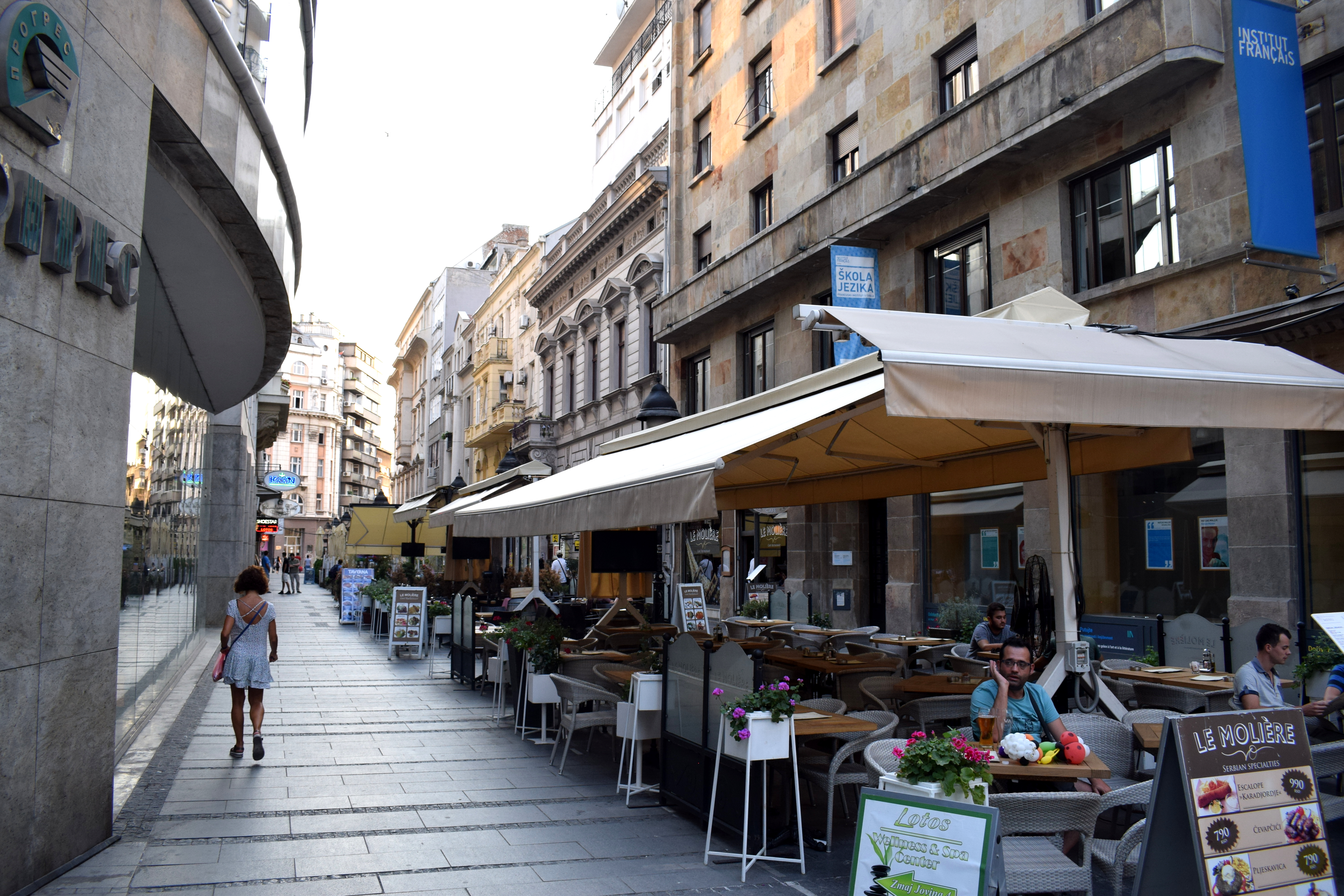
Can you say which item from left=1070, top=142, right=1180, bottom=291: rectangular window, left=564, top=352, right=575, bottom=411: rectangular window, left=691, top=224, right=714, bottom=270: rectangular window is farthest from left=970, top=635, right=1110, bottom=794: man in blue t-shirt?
left=564, top=352, right=575, bottom=411: rectangular window

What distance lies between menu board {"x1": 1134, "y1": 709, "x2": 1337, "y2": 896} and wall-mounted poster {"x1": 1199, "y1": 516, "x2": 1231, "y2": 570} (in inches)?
317

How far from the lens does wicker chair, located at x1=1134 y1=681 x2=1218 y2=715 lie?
761cm

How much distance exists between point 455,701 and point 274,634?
13.6 ft

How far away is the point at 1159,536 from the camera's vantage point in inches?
499

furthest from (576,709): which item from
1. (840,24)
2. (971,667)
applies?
(840,24)

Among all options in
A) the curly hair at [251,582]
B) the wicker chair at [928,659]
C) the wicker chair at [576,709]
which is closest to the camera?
the wicker chair at [576,709]

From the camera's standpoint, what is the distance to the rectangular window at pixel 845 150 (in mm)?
19422

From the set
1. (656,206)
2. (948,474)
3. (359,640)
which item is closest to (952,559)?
(948,474)

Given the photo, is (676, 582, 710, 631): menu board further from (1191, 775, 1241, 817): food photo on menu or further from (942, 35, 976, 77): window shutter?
(1191, 775, 1241, 817): food photo on menu

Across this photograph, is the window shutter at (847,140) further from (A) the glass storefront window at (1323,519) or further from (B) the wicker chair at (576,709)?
(B) the wicker chair at (576,709)

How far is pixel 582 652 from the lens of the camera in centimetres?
1083

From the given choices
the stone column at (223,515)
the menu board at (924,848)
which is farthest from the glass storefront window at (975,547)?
the stone column at (223,515)

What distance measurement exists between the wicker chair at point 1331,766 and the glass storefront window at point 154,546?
6.75 meters

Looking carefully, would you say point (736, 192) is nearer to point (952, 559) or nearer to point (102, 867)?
point (952, 559)
